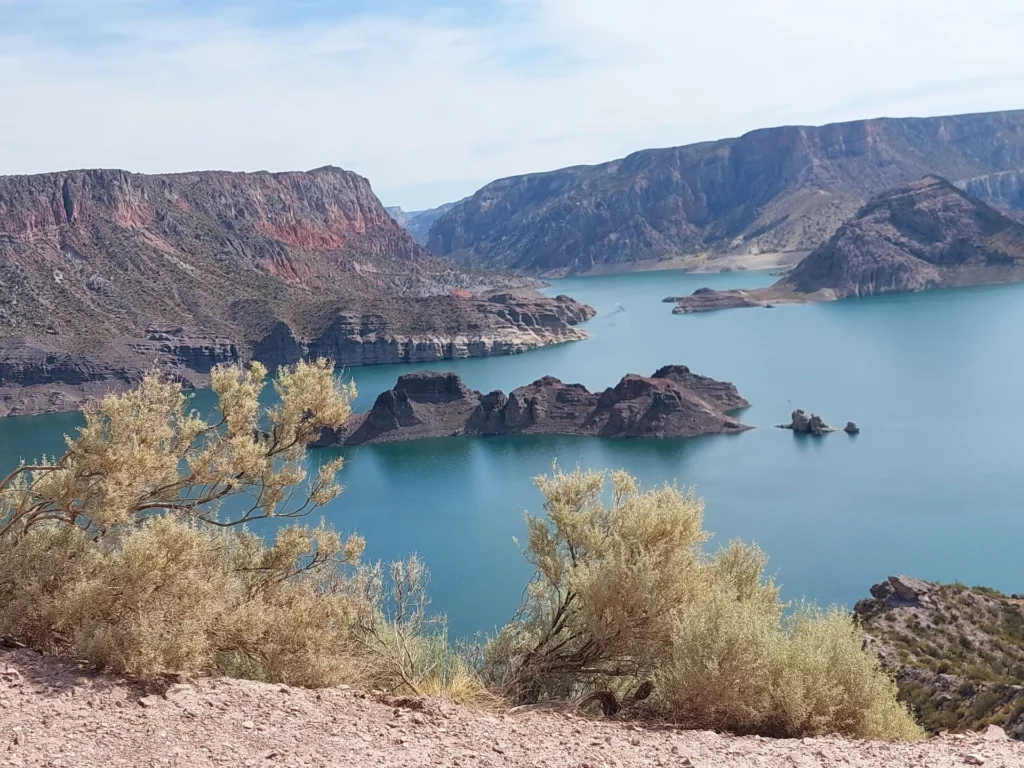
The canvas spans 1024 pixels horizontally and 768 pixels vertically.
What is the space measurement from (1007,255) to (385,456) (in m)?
118

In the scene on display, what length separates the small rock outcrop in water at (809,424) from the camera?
202ft

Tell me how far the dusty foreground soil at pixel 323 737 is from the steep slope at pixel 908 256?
449 feet

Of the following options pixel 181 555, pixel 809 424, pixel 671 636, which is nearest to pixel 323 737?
pixel 181 555

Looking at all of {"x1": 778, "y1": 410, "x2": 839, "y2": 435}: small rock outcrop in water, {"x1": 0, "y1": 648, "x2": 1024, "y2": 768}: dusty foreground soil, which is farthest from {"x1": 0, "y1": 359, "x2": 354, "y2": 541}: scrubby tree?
{"x1": 778, "y1": 410, "x2": 839, "y2": 435}: small rock outcrop in water

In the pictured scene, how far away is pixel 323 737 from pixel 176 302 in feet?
Answer: 374

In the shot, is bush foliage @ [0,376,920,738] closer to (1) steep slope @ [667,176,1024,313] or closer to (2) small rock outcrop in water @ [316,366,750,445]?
(2) small rock outcrop in water @ [316,366,750,445]

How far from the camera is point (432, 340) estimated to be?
114438 mm

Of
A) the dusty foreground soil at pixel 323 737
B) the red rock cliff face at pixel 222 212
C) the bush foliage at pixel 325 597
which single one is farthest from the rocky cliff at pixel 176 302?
the dusty foreground soil at pixel 323 737

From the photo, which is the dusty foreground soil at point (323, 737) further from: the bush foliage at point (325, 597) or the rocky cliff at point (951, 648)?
the rocky cliff at point (951, 648)

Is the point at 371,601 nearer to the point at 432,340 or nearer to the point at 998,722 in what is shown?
the point at 998,722

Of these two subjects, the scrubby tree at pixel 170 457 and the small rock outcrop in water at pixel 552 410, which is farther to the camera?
the small rock outcrop in water at pixel 552 410

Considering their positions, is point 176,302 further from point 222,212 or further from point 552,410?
point 552,410

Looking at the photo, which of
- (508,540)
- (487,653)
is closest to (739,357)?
(508,540)

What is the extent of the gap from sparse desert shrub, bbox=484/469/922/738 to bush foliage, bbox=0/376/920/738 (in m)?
0.03
